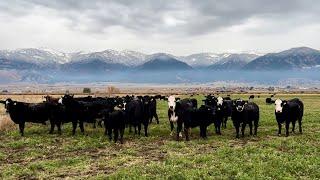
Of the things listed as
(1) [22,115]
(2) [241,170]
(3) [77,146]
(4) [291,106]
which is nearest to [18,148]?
(3) [77,146]

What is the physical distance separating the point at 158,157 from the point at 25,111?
13.4m

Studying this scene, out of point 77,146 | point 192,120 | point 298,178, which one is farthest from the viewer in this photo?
point 192,120

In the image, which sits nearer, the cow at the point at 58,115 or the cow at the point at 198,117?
the cow at the point at 198,117

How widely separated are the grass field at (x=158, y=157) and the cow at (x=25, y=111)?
1089 mm

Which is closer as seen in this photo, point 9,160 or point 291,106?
point 9,160

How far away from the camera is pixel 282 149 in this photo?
21719 mm

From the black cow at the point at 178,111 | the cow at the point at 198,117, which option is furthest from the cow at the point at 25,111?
the cow at the point at 198,117

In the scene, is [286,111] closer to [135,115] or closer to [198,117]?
[198,117]

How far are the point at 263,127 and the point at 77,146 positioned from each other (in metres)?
15.3

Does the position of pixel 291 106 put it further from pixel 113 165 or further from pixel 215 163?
pixel 113 165

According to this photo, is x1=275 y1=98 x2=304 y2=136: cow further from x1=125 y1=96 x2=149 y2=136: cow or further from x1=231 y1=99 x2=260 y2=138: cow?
x1=125 y1=96 x2=149 y2=136: cow

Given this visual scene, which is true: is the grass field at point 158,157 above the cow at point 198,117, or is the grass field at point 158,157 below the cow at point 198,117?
below

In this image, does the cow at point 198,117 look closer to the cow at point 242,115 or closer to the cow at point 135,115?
the cow at point 242,115

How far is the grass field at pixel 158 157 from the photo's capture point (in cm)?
1659
